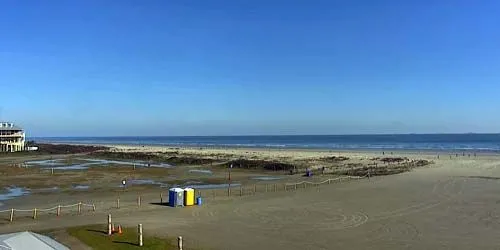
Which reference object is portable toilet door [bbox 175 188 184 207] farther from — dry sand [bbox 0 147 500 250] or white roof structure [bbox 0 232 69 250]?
white roof structure [bbox 0 232 69 250]

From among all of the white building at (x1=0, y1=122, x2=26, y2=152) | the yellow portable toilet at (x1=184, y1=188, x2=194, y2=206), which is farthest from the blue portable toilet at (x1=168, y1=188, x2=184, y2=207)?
the white building at (x1=0, y1=122, x2=26, y2=152)

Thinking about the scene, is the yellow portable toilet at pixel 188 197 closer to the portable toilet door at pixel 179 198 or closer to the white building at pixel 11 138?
the portable toilet door at pixel 179 198

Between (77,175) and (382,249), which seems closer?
(382,249)

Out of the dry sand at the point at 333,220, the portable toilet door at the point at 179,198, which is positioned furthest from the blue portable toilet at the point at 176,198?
the dry sand at the point at 333,220

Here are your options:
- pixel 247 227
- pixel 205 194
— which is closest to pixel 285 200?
pixel 205 194

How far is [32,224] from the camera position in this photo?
27188 mm

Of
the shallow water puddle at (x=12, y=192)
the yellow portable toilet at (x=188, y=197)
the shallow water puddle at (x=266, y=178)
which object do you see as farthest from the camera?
the shallow water puddle at (x=266, y=178)

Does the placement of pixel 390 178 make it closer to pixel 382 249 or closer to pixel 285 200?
pixel 285 200

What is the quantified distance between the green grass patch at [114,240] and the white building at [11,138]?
111990 mm

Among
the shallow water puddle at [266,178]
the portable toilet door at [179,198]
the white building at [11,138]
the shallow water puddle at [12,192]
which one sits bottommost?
the shallow water puddle at [12,192]

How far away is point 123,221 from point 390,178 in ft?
110

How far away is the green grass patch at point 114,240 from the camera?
21016mm

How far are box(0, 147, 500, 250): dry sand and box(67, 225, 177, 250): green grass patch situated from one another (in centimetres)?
110

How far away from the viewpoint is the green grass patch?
68.9 feet
